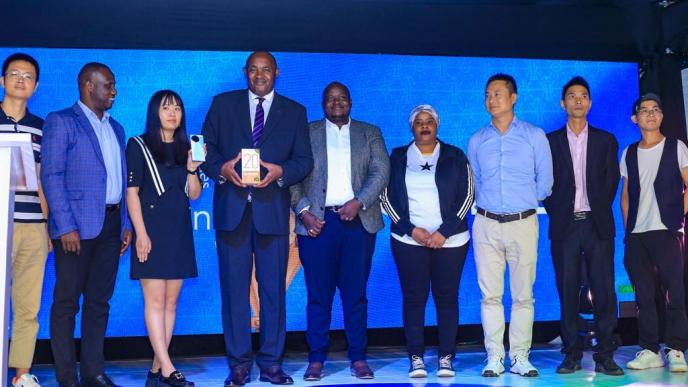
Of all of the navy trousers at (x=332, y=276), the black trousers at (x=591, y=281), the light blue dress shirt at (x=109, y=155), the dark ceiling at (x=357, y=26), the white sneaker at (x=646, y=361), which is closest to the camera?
the light blue dress shirt at (x=109, y=155)

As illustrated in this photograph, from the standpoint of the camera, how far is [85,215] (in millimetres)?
3910

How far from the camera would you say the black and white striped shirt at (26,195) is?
156 inches

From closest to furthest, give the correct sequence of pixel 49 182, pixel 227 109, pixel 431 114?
pixel 49 182 → pixel 227 109 → pixel 431 114

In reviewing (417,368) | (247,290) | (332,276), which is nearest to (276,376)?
(247,290)

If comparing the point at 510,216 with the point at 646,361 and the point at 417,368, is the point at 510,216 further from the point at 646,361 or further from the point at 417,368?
the point at 646,361

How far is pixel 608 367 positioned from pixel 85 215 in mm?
3228

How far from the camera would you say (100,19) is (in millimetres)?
5191

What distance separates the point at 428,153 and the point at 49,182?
7.47ft

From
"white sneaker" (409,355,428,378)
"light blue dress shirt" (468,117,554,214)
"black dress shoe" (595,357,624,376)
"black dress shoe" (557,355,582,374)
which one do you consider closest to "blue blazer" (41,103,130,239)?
"white sneaker" (409,355,428,378)

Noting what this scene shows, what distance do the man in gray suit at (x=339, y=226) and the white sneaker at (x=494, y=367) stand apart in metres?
0.71

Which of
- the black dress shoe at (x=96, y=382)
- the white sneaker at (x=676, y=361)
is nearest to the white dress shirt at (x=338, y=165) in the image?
the black dress shoe at (x=96, y=382)

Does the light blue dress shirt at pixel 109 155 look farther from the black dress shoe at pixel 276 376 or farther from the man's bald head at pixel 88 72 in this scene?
the black dress shoe at pixel 276 376

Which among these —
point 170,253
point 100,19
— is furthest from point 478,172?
point 100,19

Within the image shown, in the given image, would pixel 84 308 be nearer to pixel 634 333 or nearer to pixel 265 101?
pixel 265 101
